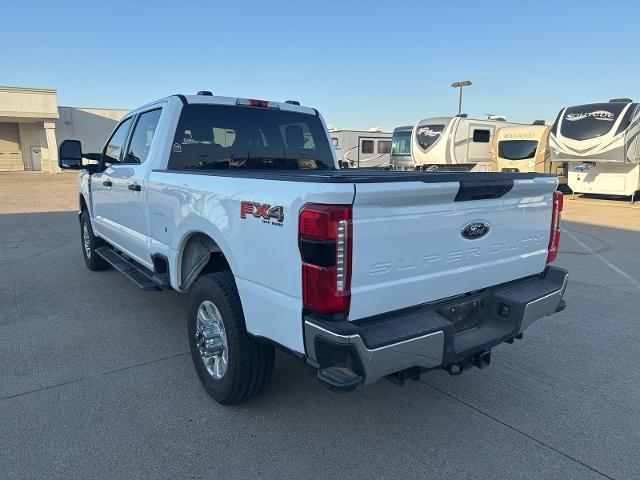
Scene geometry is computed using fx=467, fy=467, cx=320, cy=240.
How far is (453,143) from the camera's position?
1958cm

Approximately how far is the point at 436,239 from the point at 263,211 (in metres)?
0.94

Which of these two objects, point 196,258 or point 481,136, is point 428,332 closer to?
point 196,258

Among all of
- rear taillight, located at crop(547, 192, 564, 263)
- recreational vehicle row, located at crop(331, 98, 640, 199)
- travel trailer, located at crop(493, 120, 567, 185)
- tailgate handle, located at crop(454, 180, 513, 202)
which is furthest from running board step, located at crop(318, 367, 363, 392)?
travel trailer, located at crop(493, 120, 567, 185)

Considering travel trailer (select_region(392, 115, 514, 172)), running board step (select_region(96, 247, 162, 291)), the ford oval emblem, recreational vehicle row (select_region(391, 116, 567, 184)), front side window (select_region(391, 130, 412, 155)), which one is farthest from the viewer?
front side window (select_region(391, 130, 412, 155))

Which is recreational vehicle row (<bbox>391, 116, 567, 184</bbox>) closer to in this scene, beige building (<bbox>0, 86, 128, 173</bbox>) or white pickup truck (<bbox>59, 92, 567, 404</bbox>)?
white pickup truck (<bbox>59, 92, 567, 404</bbox>)

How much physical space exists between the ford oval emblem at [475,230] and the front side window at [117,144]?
381cm

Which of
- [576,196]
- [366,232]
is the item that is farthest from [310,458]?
[576,196]

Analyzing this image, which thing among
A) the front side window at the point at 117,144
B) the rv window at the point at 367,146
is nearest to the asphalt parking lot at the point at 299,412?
the front side window at the point at 117,144

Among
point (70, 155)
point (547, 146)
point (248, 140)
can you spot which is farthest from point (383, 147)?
point (248, 140)

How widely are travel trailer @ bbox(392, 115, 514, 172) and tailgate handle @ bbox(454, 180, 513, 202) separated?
56.1 ft

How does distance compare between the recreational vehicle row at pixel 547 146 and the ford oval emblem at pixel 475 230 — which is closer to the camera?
the ford oval emblem at pixel 475 230

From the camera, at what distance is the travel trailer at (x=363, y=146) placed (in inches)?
1025

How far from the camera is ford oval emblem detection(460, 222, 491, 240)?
2.65 meters

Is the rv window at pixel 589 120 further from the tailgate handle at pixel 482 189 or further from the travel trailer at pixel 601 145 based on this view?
the tailgate handle at pixel 482 189
